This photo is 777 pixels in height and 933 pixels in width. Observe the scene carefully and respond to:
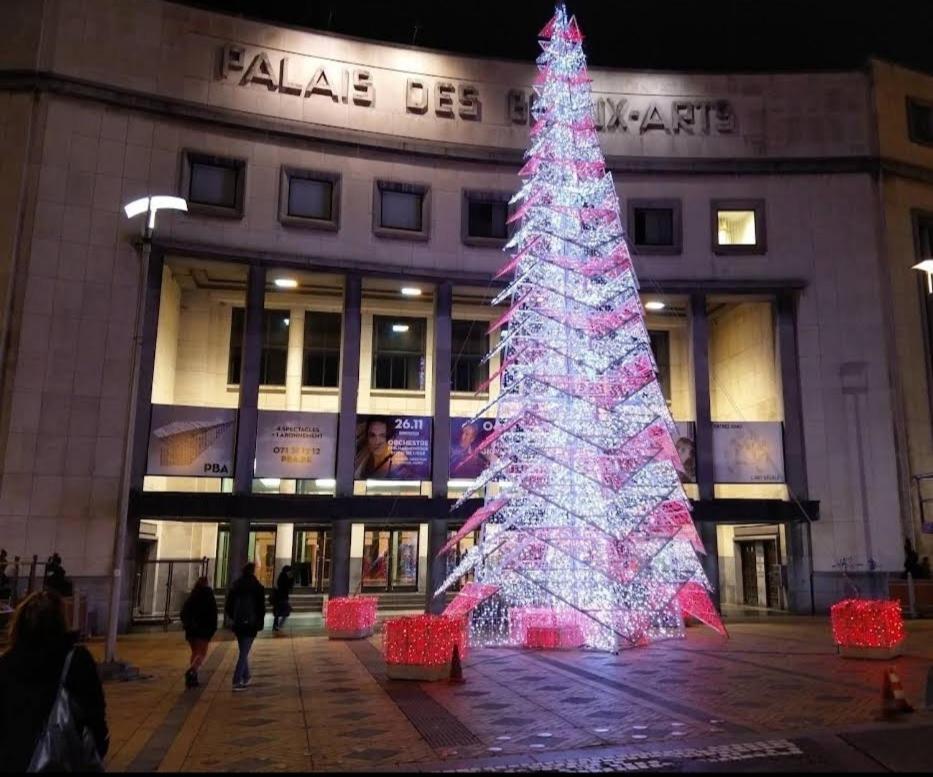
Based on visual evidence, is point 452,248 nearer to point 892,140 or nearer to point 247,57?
point 247,57

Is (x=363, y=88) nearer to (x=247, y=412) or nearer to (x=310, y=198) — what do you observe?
(x=310, y=198)

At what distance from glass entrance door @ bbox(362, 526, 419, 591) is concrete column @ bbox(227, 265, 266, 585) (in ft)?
24.5

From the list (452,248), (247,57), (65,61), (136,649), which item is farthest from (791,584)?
(65,61)

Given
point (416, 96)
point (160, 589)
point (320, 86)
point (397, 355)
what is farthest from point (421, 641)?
point (416, 96)

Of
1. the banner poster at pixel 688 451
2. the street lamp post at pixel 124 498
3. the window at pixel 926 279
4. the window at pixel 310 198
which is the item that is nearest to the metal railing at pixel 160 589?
the street lamp post at pixel 124 498

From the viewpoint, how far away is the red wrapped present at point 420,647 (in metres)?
12.4

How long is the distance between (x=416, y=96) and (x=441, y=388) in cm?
1023

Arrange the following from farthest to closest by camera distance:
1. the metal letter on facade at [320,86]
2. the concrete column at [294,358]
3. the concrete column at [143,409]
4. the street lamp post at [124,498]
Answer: the concrete column at [294,358]
the metal letter on facade at [320,86]
the concrete column at [143,409]
the street lamp post at [124,498]

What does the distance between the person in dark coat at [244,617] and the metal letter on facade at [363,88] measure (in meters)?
19.7

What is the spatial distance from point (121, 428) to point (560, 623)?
14.5m

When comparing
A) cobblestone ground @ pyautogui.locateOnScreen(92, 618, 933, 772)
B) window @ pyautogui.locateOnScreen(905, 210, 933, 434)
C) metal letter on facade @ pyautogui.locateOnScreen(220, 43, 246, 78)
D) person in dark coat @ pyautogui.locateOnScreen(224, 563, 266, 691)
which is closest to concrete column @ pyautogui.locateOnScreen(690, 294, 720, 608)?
window @ pyautogui.locateOnScreen(905, 210, 933, 434)

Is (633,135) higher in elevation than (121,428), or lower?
higher

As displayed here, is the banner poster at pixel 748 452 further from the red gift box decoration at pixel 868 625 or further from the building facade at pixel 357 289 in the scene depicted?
the red gift box decoration at pixel 868 625

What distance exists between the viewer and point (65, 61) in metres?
24.1
